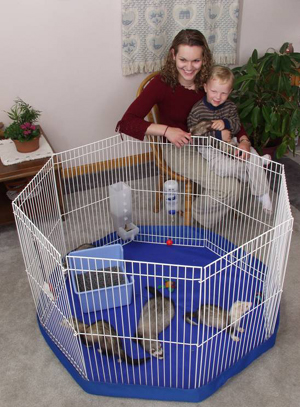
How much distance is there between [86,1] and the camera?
2.75m

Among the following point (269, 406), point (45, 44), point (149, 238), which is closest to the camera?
point (269, 406)

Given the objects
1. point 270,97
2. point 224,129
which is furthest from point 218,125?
point 270,97

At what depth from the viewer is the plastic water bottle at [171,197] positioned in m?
2.56

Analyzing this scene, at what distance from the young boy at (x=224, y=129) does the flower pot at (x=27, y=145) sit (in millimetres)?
925

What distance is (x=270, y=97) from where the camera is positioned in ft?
9.68

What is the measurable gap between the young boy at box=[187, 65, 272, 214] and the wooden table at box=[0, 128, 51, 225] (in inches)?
36.9

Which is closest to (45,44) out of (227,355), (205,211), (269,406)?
(205,211)

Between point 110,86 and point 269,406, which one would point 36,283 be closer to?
point 269,406

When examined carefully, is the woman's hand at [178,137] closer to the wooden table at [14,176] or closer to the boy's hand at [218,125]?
the boy's hand at [218,125]

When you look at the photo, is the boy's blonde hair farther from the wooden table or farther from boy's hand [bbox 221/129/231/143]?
the wooden table

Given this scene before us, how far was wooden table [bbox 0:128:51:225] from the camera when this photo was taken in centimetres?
255

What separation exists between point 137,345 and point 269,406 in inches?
22.4

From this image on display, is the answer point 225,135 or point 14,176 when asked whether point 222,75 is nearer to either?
point 225,135

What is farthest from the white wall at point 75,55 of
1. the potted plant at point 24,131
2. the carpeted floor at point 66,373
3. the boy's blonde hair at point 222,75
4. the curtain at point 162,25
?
the carpeted floor at point 66,373
